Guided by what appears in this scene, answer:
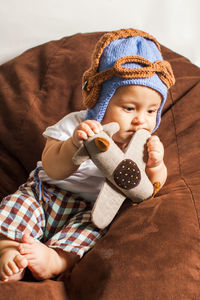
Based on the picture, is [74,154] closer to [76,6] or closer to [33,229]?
[33,229]

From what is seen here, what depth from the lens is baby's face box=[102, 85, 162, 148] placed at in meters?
1.13

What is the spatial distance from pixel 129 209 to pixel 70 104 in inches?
24.3

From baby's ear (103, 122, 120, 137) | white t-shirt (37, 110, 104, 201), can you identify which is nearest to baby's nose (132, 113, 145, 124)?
baby's ear (103, 122, 120, 137)

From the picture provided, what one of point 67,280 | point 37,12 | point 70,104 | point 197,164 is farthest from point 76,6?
point 67,280

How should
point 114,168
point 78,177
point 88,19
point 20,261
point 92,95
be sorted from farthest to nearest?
1. point 88,19
2. point 78,177
3. point 92,95
4. point 114,168
5. point 20,261

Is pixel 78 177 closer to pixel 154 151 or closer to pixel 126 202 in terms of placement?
pixel 126 202

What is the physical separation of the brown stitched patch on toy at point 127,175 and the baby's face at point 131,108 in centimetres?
12

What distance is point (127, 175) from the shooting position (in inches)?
42.1

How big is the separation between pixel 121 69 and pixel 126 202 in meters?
0.41

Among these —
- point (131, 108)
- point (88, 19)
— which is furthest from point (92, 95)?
point (88, 19)

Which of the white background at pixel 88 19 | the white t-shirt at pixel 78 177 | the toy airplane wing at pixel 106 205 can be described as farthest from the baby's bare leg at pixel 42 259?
the white background at pixel 88 19

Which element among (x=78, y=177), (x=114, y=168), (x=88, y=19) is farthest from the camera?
(x=88, y=19)

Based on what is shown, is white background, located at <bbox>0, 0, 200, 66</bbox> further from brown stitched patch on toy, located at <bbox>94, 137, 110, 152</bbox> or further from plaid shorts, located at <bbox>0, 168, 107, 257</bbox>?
brown stitched patch on toy, located at <bbox>94, 137, 110, 152</bbox>

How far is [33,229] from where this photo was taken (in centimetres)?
117
